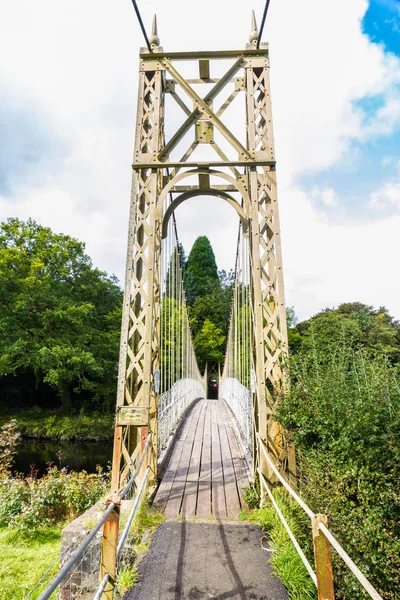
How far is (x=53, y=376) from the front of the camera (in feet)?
48.6

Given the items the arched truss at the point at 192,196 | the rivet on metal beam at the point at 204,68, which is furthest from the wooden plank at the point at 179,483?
the rivet on metal beam at the point at 204,68

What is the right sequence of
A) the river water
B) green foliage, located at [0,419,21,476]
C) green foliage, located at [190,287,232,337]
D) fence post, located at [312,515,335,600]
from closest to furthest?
fence post, located at [312,515,335,600], green foliage, located at [0,419,21,476], the river water, green foliage, located at [190,287,232,337]

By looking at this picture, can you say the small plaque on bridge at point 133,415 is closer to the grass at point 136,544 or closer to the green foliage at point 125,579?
the grass at point 136,544

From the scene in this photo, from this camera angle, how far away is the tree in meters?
15.3

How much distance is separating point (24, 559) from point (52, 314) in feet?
40.1

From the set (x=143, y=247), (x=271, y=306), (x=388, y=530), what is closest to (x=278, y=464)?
(x=388, y=530)

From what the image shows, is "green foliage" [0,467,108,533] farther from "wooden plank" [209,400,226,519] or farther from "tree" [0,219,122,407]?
"tree" [0,219,122,407]

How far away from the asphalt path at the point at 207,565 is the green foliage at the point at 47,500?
11.1 feet

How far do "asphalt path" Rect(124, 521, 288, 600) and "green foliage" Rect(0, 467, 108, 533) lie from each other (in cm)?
339

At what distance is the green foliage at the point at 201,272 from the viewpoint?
38.7 m

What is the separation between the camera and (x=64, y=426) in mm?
15883

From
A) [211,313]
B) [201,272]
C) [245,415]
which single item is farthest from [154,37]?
[201,272]

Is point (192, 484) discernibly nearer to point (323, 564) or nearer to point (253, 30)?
point (323, 564)

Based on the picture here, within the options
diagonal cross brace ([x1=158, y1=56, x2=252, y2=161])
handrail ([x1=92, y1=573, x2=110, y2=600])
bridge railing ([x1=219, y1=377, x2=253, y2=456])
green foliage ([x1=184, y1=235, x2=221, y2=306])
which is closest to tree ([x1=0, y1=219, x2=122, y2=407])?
bridge railing ([x1=219, y1=377, x2=253, y2=456])
